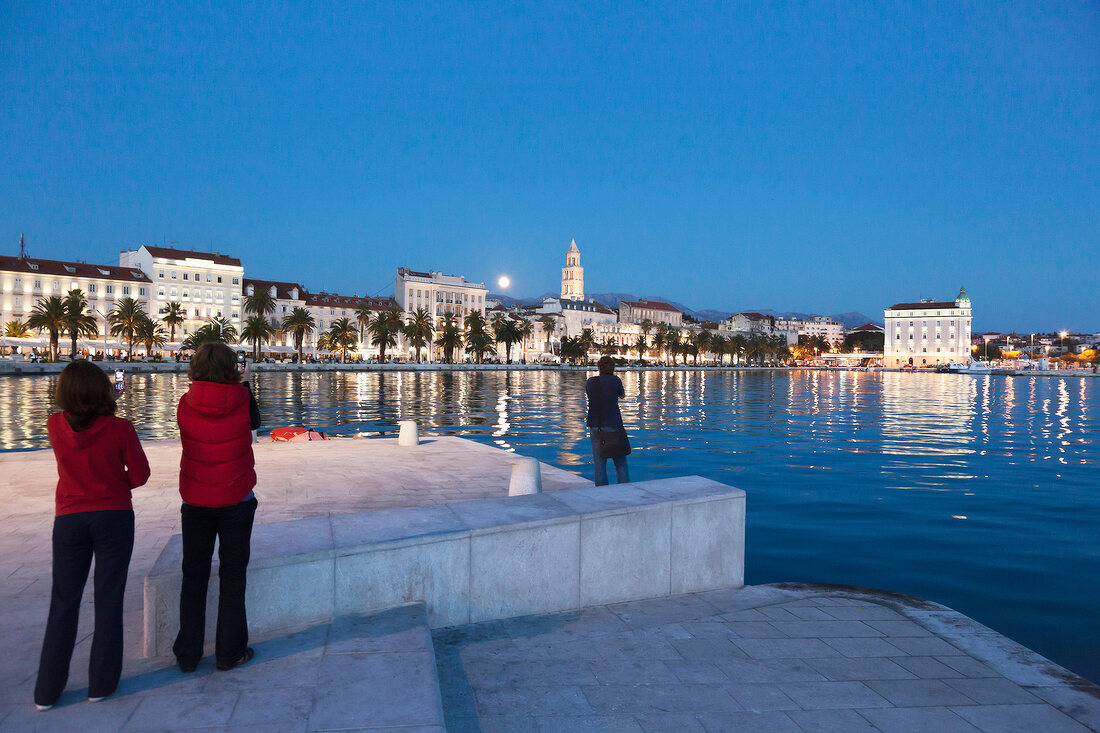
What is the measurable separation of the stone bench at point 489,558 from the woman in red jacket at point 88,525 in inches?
24.6

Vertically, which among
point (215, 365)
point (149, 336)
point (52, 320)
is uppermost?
point (52, 320)

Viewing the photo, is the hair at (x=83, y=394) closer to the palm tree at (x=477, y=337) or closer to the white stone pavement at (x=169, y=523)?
the white stone pavement at (x=169, y=523)

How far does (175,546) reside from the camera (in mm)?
5344

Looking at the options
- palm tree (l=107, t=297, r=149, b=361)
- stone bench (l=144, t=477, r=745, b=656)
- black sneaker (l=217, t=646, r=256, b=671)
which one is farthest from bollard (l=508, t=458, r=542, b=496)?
palm tree (l=107, t=297, r=149, b=361)

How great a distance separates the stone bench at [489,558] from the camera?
5035 mm

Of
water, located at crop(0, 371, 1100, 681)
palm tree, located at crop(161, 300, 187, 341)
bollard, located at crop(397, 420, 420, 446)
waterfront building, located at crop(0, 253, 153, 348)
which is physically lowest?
water, located at crop(0, 371, 1100, 681)

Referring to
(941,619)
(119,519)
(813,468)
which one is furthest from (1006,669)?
(813,468)

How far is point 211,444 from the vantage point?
4.27 metres

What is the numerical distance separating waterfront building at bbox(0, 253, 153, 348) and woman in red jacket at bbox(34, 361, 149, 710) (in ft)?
346

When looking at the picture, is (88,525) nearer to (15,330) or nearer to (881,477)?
(881,477)

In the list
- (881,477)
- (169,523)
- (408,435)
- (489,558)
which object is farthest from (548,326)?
(489,558)

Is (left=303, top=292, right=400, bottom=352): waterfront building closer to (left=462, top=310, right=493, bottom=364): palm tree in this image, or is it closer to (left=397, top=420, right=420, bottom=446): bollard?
(left=462, top=310, right=493, bottom=364): palm tree

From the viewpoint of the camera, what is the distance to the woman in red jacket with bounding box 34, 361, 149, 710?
3.88m

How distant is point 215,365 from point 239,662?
1925 mm
